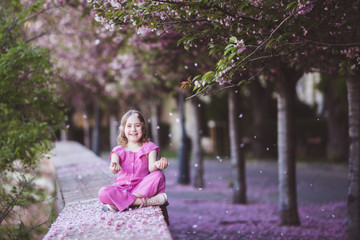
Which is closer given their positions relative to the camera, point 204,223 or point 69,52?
point 204,223

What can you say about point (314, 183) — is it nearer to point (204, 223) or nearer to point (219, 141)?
point (204, 223)

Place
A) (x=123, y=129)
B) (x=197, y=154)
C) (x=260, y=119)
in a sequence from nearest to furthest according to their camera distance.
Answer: (x=123, y=129) → (x=197, y=154) → (x=260, y=119)

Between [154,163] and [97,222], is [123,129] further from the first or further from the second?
[97,222]

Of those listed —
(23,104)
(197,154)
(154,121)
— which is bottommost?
(197,154)

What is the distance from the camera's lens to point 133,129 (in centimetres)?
501

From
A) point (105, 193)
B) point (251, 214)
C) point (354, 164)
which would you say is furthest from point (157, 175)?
point (251, 214)

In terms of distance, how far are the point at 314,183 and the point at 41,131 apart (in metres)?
9.71

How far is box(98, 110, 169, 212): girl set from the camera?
4.70 meters

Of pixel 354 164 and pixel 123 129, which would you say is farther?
pixel 354 164

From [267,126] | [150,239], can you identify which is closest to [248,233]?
[150,239]

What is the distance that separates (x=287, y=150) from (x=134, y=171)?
160 inches

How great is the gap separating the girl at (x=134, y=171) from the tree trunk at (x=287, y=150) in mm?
3837

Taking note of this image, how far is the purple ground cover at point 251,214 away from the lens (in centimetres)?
764

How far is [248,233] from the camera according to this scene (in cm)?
759
